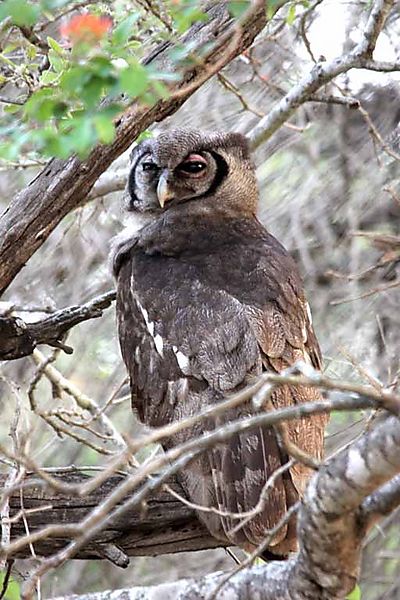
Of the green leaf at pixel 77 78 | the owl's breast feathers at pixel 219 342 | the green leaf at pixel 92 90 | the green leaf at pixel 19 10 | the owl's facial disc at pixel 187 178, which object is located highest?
the green leaf at pixel 19 10

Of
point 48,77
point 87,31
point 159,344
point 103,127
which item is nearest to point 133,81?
point 103,127

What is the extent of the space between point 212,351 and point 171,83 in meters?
0.94

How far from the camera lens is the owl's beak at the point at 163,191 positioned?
4406mm

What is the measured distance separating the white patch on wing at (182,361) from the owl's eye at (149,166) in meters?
0.94

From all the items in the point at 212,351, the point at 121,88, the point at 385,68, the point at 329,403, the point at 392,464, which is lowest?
the point at 212,351

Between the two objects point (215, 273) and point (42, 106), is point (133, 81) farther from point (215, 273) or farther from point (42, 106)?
point (215, 273)

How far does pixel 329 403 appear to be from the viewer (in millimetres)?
1813

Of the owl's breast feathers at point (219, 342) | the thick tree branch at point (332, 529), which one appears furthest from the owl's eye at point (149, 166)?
the thick tree branch at point (332, 529)

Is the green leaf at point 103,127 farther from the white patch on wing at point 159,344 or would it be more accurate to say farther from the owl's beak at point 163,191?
the owl's beak at point 163,191

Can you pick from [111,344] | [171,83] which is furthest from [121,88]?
[111,344]

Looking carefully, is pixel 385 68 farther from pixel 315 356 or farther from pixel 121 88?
pixel 121 88

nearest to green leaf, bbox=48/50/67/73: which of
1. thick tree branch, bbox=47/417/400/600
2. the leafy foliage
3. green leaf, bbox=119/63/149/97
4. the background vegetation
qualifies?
the leafy foliage

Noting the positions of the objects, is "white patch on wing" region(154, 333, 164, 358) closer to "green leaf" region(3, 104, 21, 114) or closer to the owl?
the owl

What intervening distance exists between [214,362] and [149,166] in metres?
1.09
